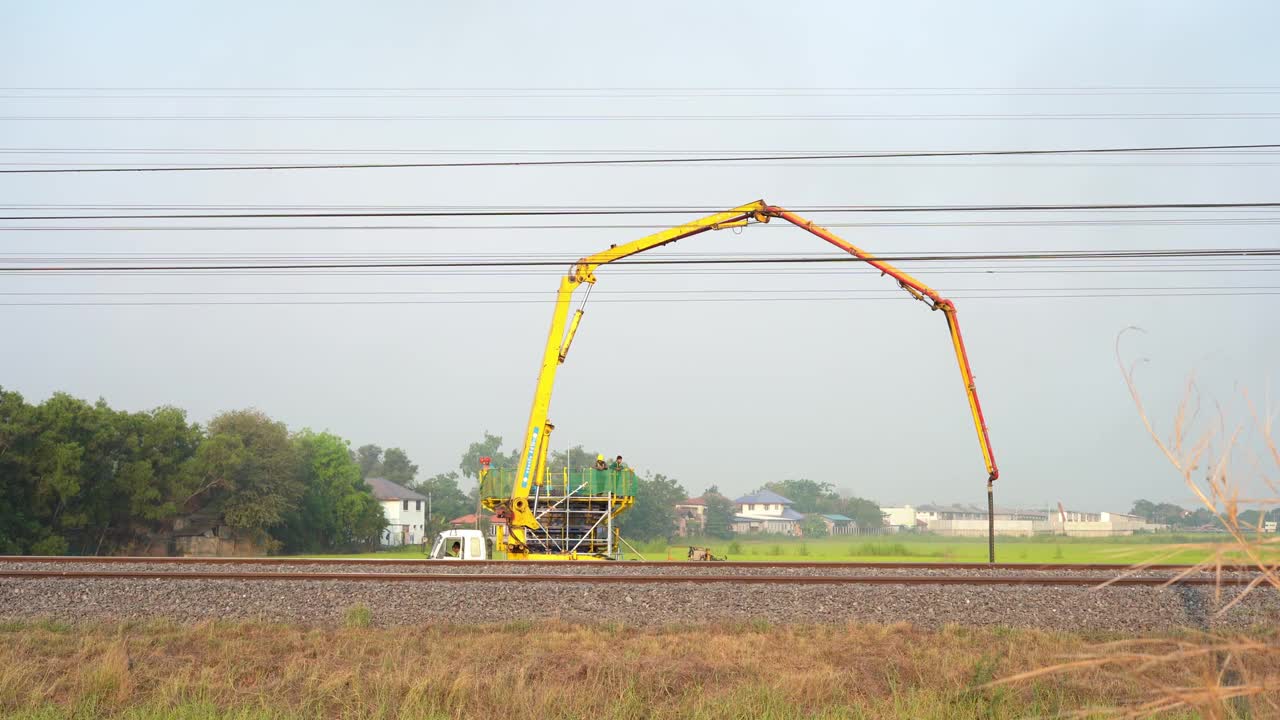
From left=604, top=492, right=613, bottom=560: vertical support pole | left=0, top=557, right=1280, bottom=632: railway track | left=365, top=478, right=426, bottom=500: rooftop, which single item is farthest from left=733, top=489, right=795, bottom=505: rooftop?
left=0, top=557, right=1280, bottom=632: railway track

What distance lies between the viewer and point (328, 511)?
50938 mm

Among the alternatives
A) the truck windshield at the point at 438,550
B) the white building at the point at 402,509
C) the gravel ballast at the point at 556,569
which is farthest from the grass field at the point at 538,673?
the white building at the point at 402,509

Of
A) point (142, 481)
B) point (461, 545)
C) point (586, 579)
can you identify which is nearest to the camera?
point (586, 579)

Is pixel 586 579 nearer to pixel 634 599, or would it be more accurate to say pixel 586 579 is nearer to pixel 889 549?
pixel 634 599

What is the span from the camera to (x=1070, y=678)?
858 centimetres

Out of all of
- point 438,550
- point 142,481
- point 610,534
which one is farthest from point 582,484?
point 142,481

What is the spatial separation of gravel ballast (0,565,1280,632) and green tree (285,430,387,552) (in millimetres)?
33804

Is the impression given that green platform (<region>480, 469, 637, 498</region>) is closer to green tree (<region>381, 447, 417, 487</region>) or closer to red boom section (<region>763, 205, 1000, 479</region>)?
red boom section (<region>763, 205, 1000, 479</region>)

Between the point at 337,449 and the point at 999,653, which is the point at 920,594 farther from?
the point at 337,449

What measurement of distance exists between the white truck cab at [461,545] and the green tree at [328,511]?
29.0 meters

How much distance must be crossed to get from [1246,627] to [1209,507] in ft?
38.0

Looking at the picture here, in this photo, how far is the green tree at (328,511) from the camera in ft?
155

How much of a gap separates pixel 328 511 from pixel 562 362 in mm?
32660

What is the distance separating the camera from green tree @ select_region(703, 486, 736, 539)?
41581 mm
